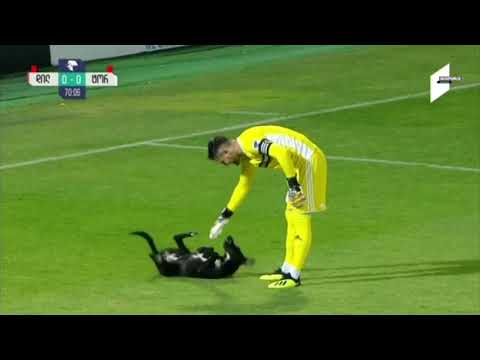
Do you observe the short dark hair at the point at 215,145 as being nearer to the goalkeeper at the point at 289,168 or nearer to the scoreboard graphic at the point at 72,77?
the goalkeeper at the point at 289,168

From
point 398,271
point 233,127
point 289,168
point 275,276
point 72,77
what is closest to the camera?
point 289,168

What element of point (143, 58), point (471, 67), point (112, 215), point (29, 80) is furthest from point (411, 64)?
point (112, 215)

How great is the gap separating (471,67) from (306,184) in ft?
67.5

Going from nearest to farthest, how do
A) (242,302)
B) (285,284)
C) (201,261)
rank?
(242,302) → (285,284) → (201,261)

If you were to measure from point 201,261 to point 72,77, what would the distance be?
19460 millimetres

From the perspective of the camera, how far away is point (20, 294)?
16672 mm

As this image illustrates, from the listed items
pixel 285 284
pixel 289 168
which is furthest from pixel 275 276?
pixel 289 168

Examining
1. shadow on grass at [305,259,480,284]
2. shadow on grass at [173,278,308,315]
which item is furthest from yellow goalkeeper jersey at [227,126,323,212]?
shadow on grass at [305,259,480,284]

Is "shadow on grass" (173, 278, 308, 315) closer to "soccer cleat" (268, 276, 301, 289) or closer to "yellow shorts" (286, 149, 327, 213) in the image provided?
"soccer cleat" (268, 276, 301, 289)

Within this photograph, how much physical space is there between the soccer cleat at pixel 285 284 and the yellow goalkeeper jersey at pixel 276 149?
133 centimetres

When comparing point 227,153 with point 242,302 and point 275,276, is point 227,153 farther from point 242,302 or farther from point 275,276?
point 275,276

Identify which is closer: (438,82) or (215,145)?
(215,145)

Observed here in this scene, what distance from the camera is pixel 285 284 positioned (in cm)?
1659

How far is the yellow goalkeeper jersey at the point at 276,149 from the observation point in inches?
627
